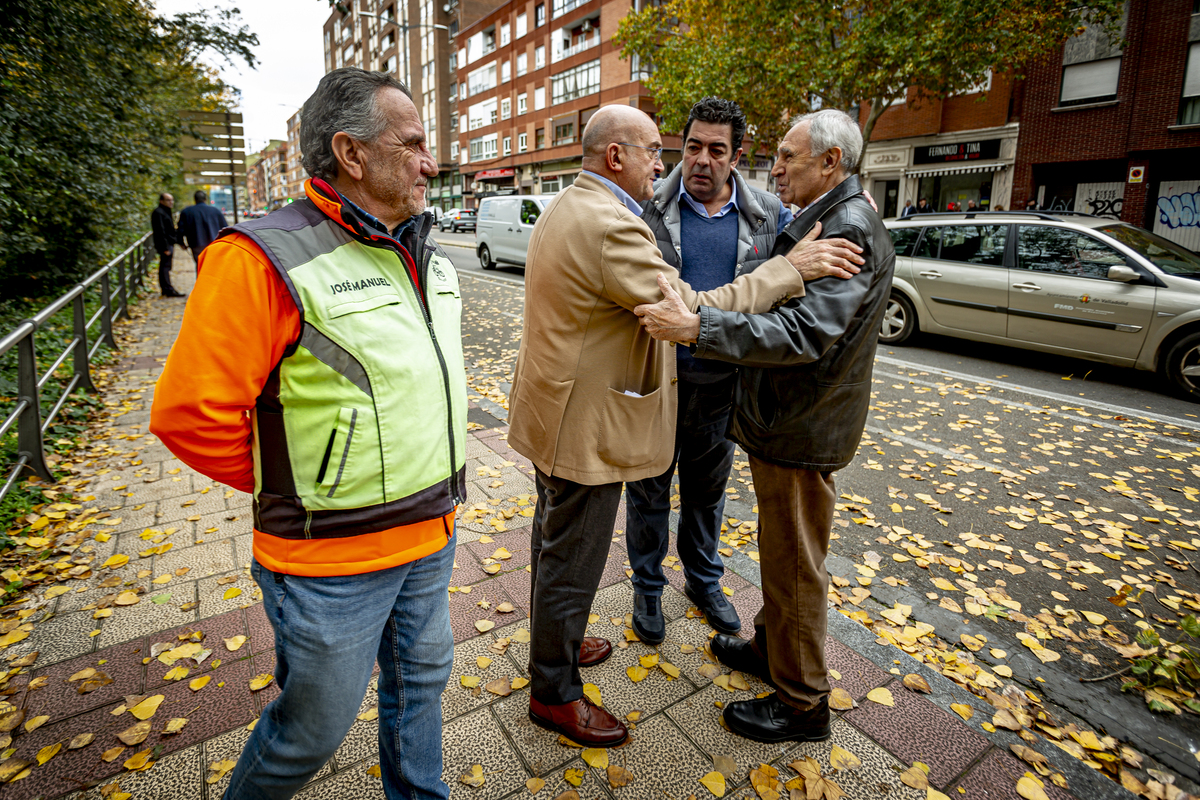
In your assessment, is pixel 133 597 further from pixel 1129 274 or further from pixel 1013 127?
pixel 1013 127

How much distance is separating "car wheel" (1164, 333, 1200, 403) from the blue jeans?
8.17 metres

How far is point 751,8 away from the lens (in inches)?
598

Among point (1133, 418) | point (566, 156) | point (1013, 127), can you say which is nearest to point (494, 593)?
point (1133, 418)

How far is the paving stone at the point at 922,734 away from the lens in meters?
2.27

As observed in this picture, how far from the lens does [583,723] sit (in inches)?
91.2

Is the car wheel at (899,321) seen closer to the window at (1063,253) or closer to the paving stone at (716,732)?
the window at (1063,253)

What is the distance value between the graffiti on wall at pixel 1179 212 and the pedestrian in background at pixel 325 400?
24.2m

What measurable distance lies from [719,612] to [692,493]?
57cm

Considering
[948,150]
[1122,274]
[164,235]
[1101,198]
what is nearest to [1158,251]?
[1122,274]

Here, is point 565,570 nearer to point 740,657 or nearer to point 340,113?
point 740,657

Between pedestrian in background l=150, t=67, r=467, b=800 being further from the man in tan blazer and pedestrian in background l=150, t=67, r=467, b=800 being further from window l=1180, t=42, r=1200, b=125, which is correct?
window l=1180, t=42, r=1200, b=125

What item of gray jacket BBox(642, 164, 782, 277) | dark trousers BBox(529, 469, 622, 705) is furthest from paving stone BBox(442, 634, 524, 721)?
gray jacket BBox(642, 164, 782, 277)

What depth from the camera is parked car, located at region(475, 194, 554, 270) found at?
646 inches

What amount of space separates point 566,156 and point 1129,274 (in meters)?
38.9
